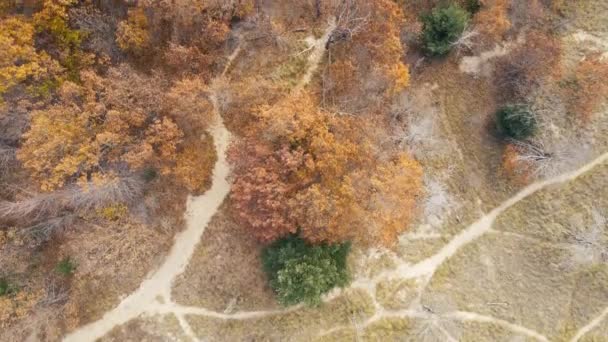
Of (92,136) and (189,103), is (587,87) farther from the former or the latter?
(92,136)

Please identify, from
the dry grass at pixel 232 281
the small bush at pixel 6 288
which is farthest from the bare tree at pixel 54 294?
the dry grass at pixel 232 281

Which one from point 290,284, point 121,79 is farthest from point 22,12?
point 290,284

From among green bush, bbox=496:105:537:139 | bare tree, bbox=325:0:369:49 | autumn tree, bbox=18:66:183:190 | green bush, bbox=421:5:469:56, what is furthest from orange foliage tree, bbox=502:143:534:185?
autumn tree, bbox=18:66:183:190

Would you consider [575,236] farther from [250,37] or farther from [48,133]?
[48,133]

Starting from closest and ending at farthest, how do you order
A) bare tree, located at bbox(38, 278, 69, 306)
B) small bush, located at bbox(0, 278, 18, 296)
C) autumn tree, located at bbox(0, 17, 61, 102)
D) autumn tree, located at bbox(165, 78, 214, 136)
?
1. autumn tree, located at bbox(0, 17, 61, 102)
2. autumn tree, located at bbox(165, 78, 214, 136)
3. small bush, located at bbox(0, 278, 18, 296)
4. bare tree, located at bbox(38, 278, 69, 306)

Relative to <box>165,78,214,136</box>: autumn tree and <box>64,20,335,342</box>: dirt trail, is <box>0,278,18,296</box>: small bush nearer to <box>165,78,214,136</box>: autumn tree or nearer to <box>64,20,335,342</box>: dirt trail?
<box>64,20,335,342</box>: dirt trail
